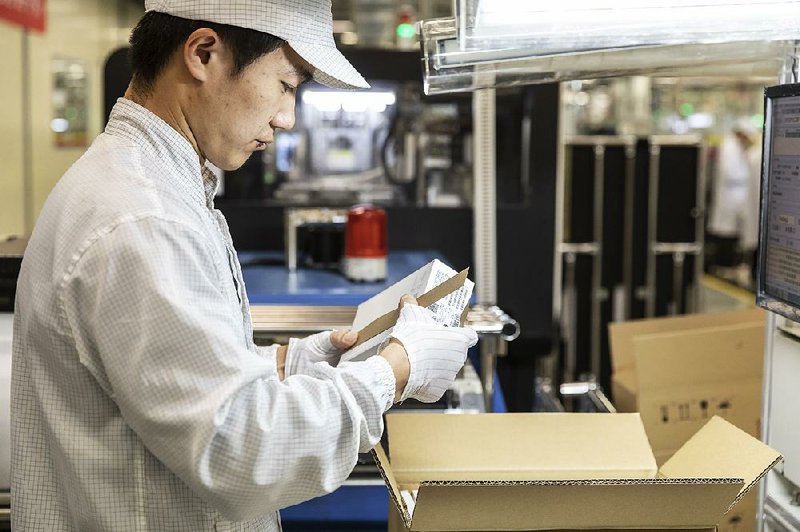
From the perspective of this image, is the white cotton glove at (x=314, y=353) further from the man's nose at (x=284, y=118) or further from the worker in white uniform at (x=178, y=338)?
the man's nose at (x=284, y=118)

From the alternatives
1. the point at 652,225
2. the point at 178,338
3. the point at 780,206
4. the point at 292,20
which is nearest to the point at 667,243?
the point at 652,225

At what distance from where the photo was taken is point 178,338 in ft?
3.59

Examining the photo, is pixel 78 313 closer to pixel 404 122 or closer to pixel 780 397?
pixel 780 397

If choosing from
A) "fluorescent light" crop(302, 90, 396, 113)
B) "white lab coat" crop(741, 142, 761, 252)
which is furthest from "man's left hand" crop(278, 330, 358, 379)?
"white lab coat" crop(741, 142, 761, 252)

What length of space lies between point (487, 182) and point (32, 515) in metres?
2.12

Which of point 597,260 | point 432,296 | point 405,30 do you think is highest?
point 405,30

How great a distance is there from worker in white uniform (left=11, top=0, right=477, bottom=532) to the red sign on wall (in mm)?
3604

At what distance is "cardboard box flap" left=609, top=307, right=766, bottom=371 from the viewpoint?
246 cm

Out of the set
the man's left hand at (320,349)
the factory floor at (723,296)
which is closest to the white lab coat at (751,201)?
the factory floor at (723,296)

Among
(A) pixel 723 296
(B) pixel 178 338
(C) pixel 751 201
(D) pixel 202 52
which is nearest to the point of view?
(B) pixel 178 338

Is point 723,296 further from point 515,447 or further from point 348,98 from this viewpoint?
point 515,447

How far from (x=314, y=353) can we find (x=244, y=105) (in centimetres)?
52

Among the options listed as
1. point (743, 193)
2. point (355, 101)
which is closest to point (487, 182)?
point (355, 101)

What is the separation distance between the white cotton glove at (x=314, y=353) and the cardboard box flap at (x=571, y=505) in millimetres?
413
